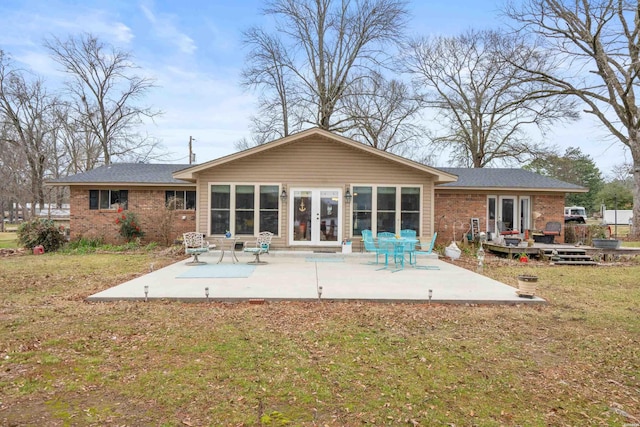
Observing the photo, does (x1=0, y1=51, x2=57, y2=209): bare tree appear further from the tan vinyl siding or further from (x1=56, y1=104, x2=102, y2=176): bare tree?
the tan vinyl siding

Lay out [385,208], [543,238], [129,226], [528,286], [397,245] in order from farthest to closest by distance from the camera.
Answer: [129,226]
[543,238]
[385,208]
[397,245]
[528,286]

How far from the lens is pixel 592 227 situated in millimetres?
14914

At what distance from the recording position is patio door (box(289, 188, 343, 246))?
12.4 metres

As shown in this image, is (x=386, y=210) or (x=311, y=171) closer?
(x=311, y=171)

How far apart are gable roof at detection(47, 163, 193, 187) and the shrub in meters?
1.28

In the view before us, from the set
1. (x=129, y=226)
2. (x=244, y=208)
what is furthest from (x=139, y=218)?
(x=244, y=208)

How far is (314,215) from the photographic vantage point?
12406 mm

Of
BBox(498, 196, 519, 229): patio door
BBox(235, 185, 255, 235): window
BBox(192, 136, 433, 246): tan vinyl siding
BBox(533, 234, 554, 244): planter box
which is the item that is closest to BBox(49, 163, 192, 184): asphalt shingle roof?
BBox(192, 136, 433, 246): tan vinyl siding

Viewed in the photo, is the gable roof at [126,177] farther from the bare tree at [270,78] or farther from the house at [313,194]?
the bare tree at [270,78]

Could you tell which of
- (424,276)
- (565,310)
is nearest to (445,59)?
(424,276)

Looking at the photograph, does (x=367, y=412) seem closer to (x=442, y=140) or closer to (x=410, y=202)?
(x=410, y=202)

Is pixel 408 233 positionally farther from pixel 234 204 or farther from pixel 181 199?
pixel 181 199

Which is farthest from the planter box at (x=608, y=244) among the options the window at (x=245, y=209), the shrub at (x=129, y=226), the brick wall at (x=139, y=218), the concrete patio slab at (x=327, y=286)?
the shrub at (x=129, y=226)

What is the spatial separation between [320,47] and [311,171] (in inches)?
566
